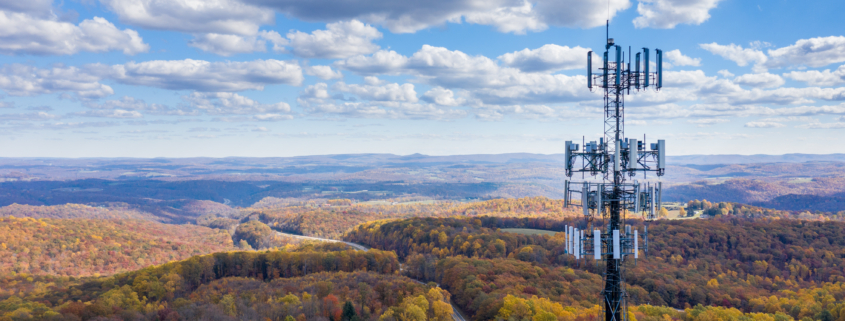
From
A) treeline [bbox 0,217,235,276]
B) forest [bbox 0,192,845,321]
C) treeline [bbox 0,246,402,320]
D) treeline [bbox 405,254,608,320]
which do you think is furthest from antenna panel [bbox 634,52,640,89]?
treeline [bbox 0,217,235,276]

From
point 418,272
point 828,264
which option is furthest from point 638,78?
point 828,264

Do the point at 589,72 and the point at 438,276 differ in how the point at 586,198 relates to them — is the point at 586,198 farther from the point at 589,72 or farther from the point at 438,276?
the point at 438,276

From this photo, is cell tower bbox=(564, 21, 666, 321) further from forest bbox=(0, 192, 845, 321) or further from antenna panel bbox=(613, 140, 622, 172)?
forest bbox=(0, 192, 845, 321)

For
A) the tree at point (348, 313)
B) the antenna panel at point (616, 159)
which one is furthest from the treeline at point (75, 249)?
the antenna panel at point (616, 159)

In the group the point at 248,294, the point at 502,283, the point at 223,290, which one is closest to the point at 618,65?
the point at 502,283

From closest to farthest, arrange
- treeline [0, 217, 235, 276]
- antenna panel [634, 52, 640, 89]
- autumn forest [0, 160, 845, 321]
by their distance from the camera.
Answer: antenna panel [634, 52, 640, 89] → autumn forest [0, 160, 845, 321] → treeline [0, 217, 235, 276]

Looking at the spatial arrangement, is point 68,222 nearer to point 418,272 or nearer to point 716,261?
point 418,272

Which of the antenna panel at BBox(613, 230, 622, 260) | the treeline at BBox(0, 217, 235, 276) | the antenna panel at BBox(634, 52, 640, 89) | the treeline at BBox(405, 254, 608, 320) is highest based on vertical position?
the antenna panel at BBox(634, 52, 640, 89)
